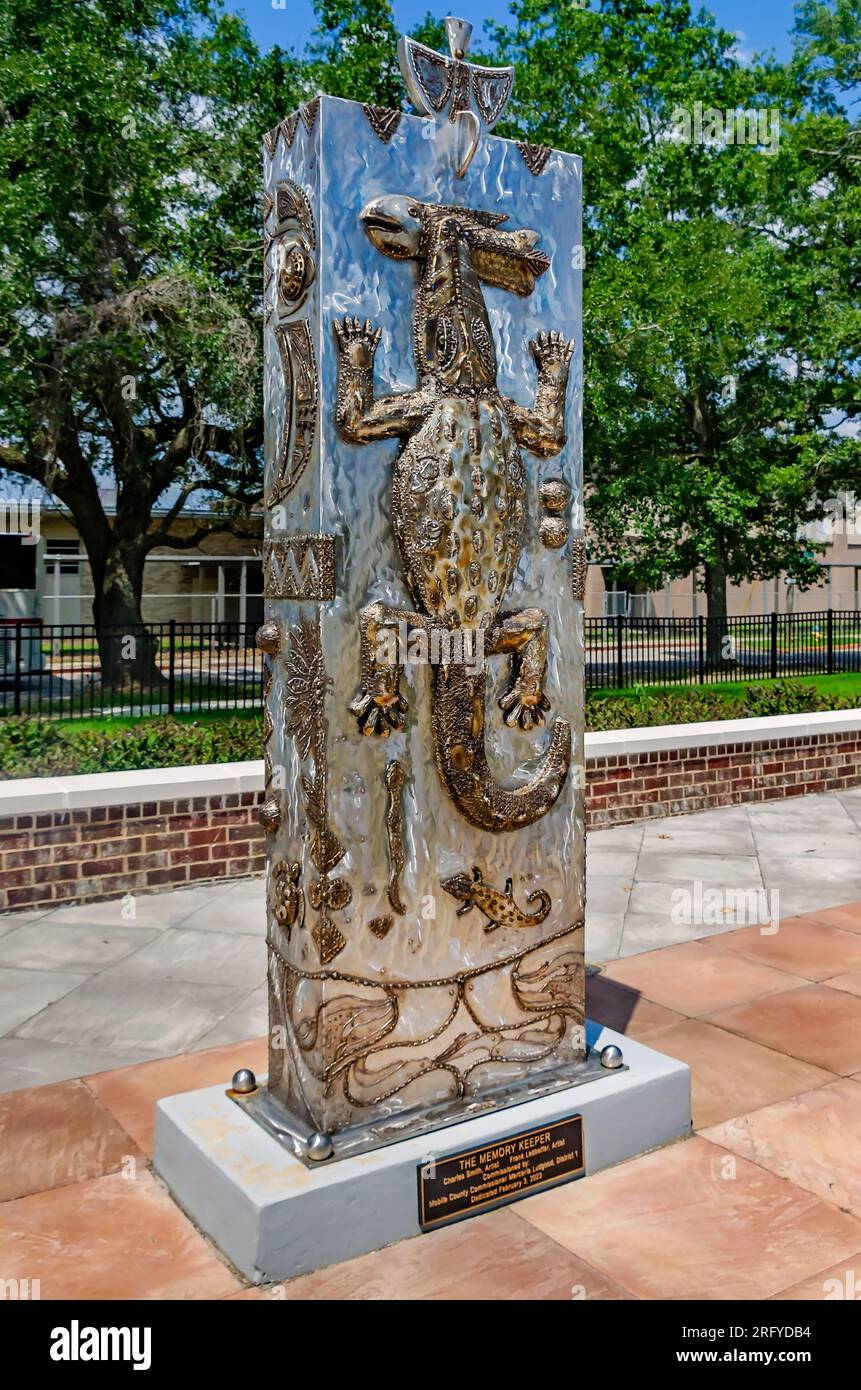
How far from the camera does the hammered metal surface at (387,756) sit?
3.61m

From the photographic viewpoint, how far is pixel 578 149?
14.6 meters

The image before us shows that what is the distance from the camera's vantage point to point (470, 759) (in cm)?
388

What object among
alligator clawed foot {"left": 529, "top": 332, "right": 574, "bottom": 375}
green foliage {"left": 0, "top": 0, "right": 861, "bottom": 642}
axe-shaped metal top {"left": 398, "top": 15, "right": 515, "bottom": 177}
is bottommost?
alligator clawed foot {"left": 529, "top": 332, "right": 574, "bottom": 375}

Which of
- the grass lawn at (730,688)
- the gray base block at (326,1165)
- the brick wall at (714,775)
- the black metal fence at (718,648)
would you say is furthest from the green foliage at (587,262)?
the gray base block at (326,1165)

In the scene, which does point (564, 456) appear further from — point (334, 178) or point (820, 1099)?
point (820, 1099)

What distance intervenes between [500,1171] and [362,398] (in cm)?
260

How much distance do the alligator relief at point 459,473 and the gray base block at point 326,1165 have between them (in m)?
1.04

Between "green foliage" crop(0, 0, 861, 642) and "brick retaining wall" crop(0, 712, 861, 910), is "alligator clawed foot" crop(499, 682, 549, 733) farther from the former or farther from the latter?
"green foliage" crop(0, 0, 861, 642)

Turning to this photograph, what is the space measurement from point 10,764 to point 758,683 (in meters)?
8.91

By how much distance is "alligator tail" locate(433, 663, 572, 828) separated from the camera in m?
3.83

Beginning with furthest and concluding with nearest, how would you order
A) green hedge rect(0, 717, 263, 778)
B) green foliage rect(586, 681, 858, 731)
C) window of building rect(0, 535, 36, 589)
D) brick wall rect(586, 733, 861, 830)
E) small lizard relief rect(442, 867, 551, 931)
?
window of building rect(0, 535, 36, 589) → green foliage rect(586, 681, 858, 731) → brick wall rect(586, 733, 861, 830) → green hedge rect(0, 717, 263, 778) → small lizard relief rect(442, 867, 551, 931)

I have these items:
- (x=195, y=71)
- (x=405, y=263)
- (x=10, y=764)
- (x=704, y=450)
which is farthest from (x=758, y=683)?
(x=405, y=263)

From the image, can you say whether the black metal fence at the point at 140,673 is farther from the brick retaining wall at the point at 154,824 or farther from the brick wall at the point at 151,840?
the brick wall at the point at 151,840

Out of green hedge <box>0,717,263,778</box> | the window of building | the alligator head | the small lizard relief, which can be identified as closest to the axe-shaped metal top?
the alligator head
